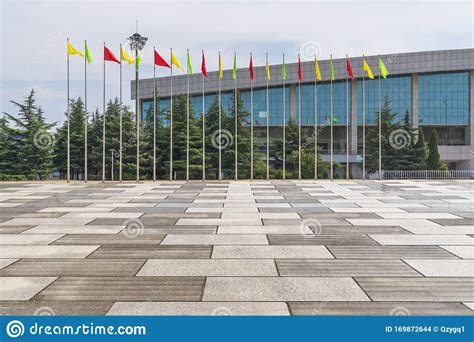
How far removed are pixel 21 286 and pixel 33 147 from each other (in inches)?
1693

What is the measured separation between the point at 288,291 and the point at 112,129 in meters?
39.7

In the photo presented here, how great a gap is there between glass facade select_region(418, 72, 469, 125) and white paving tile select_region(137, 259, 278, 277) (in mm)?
64660

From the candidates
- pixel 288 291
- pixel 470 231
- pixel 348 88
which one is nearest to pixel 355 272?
pixel 288 291

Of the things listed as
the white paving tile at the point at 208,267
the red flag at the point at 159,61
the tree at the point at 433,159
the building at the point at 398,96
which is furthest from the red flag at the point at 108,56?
the tree at the point at 433,159

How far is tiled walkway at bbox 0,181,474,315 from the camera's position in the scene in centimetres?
556

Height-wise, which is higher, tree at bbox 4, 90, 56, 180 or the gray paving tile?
tree at bbox 4, 90, 56, 180

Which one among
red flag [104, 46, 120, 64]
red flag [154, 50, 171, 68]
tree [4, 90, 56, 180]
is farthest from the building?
red flag [104, 46, 120, 64]

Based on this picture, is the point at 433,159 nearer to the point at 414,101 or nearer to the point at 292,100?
the point at 414,101

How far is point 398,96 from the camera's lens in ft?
218

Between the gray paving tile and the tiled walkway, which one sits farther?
the gray paving tile

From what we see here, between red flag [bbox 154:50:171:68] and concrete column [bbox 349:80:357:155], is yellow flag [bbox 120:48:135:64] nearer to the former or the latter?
red flag [bbox 154:50:171:68]

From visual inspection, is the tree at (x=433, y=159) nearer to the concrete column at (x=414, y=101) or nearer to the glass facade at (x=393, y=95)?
the concrete column at (x=414, y=101)

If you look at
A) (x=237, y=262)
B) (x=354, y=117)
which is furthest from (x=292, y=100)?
(x=237, y=262)

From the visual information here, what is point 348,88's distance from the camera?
222 feet
